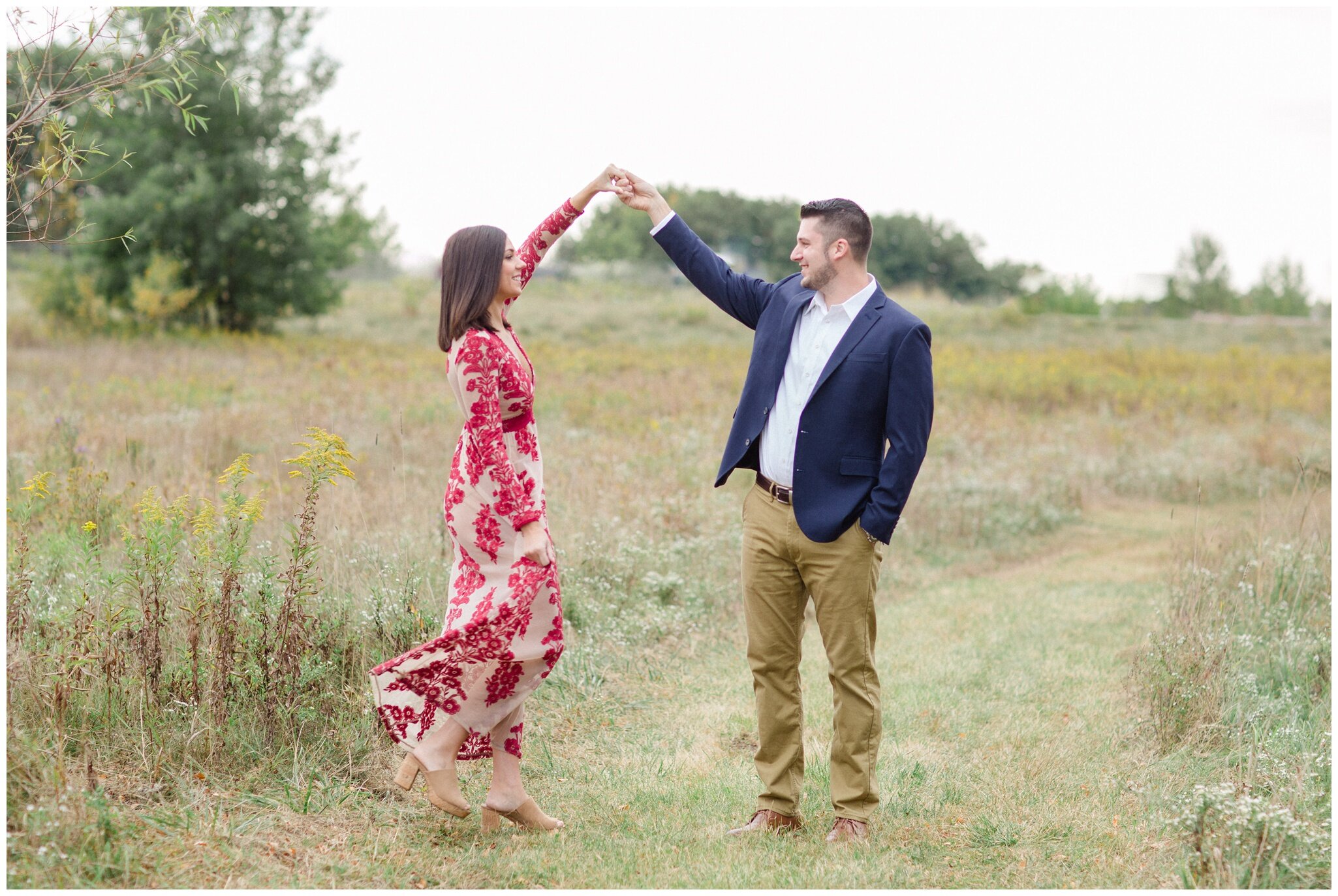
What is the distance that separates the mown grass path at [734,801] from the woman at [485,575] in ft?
1.10

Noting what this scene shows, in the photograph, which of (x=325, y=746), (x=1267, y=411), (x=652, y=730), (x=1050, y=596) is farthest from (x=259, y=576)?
(x=1267, y=411)

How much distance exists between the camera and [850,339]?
385 centimetres

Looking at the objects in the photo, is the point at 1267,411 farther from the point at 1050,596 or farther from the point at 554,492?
the point at 554,492

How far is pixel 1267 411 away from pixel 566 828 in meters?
16.4

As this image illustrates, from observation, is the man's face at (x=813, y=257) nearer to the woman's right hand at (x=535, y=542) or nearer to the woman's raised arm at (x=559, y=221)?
the woman's raised arm at (x=559, y=221)

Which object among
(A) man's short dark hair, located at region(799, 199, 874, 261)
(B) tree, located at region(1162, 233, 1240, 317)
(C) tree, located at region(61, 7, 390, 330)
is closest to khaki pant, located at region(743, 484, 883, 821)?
(A) man's short dark hair, located at region(799, 199, 874, 261)

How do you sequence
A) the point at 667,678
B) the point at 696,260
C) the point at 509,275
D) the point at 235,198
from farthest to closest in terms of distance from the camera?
the point at 235,198 < the point at 667,678 < the point at 696,260 < the point at 509,275

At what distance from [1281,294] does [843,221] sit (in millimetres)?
50121

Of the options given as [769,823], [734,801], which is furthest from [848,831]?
[734,801]

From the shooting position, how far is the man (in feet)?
12.5

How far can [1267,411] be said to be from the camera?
16953 mm

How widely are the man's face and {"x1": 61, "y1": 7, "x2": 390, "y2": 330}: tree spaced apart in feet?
68.3

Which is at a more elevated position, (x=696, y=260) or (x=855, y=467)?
(x=696, y=260)

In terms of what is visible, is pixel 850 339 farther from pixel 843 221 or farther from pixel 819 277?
pixel 843 221
